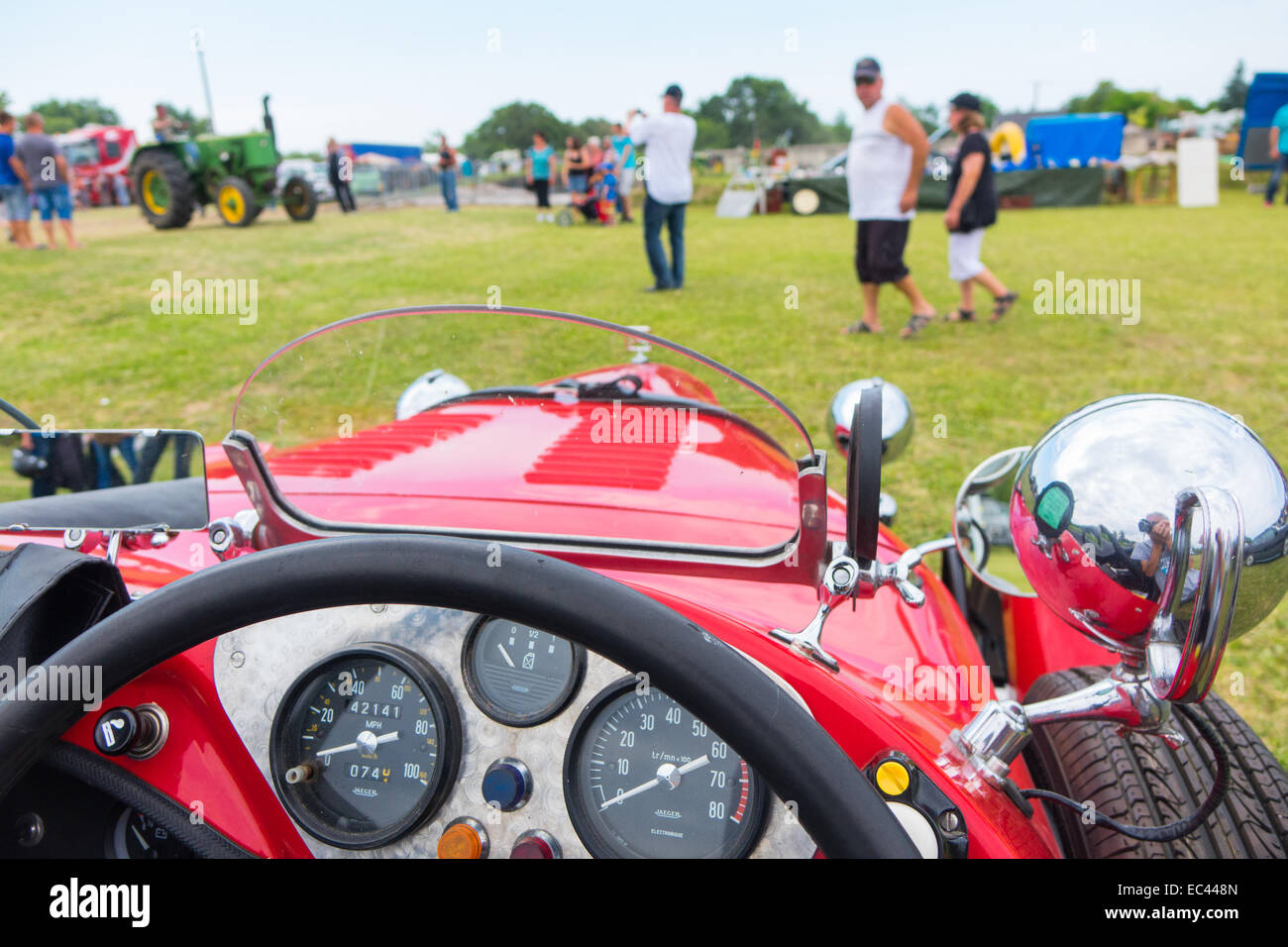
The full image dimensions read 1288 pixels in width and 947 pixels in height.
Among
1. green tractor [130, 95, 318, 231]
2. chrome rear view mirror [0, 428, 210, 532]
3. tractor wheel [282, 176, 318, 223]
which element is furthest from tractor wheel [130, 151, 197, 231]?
chrome rear view mirror [0, 428, 210, 532]

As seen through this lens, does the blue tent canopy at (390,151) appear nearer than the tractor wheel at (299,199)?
No

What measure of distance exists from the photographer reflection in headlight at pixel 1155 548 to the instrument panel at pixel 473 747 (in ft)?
1.77

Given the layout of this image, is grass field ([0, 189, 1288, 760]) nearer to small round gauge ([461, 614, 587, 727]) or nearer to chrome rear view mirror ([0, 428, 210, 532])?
chrome rear view mirror ([0, 428, 210, 532])

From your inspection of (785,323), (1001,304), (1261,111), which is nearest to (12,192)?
(785,323)

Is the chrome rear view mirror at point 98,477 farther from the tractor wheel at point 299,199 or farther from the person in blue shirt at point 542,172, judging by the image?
the tractor wheel at point 299,199

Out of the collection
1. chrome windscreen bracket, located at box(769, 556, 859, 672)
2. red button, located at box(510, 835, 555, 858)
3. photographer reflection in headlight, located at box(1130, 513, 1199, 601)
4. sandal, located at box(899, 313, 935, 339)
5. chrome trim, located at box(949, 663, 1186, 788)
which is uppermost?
sandal, located at box(899, 313, 935, 339)

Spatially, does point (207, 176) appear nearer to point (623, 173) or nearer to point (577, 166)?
point (577, 166)

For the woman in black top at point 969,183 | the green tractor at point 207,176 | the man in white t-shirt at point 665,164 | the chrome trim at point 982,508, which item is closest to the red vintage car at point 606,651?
the chrome trim at point 982,508

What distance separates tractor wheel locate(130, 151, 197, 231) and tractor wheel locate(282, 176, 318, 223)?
1832 mm

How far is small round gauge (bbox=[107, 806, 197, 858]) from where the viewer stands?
132 centimetres

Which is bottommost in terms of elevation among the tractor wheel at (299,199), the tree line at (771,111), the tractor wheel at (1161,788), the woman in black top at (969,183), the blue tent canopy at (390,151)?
the tractor wheel at (1161,788)

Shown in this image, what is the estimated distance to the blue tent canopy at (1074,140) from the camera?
26.3 meters

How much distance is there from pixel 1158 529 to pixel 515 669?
2.78 feet
